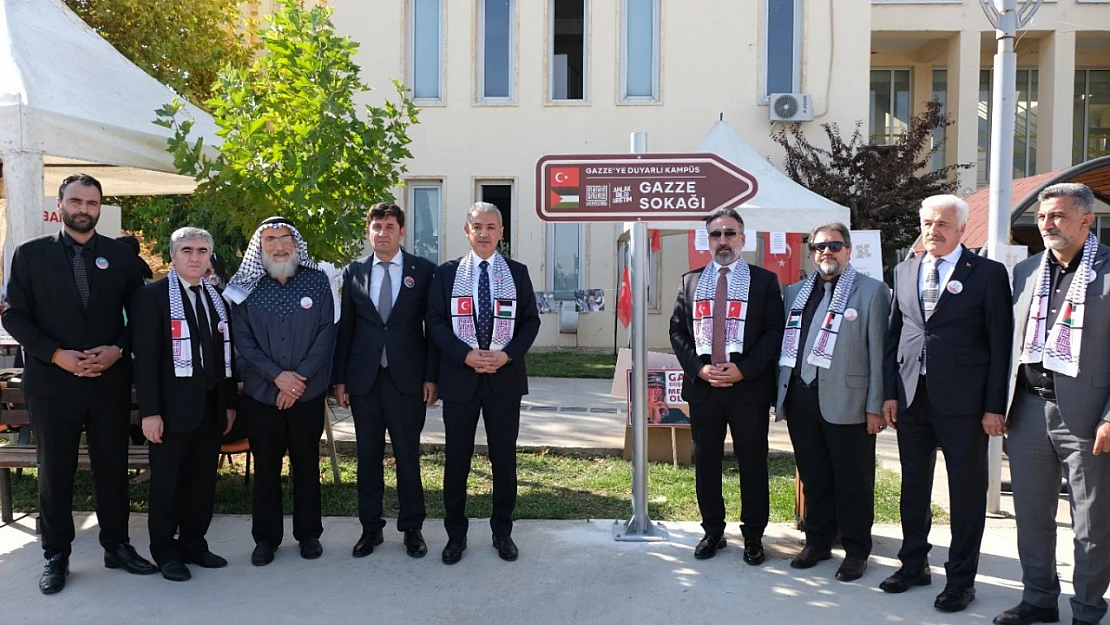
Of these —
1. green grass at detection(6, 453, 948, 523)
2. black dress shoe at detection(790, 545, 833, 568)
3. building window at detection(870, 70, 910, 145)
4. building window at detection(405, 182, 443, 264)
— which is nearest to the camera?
black dress shoe at detection(790, 545, 833, 568)

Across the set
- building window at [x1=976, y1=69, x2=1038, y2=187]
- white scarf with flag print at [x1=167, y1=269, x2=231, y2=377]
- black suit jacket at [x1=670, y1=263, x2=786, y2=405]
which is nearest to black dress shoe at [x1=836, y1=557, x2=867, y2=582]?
black suit jacket at [x1=670, y1=263, x2=786, y2=405]

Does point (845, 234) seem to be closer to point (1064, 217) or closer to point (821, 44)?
point (1064, 217)

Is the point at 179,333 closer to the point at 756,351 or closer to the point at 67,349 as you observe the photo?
the point at 67,349

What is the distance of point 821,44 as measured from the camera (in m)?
15.5

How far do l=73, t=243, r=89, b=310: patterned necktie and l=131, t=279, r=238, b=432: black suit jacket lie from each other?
0.80 feet

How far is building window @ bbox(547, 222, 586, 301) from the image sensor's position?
627 inches

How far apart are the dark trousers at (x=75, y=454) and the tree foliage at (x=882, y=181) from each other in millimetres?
11917

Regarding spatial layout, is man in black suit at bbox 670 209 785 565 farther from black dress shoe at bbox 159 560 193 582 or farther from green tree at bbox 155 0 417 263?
green tree at bbox 155 0 417 263

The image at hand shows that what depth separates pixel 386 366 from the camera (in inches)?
193

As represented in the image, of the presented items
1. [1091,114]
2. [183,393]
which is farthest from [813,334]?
[1091,114]

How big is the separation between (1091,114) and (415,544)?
2056 centimetres

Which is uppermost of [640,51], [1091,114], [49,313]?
[640,51]

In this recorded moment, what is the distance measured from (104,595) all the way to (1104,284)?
491 centimetres

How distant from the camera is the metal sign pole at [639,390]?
202 inches
